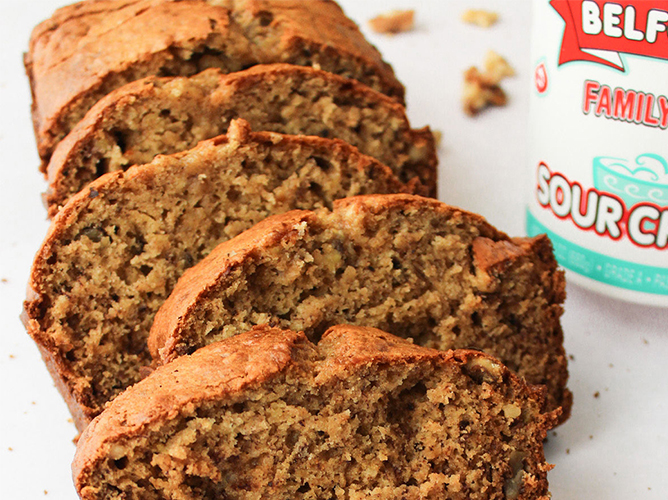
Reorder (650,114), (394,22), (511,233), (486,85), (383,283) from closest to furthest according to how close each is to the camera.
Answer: (383,283), (650,114), (511,233), (486,85), (394,22)

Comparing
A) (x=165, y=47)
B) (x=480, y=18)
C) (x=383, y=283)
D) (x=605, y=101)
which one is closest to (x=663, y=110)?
(x=605, y=101)

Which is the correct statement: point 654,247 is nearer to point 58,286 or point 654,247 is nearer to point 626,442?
point 626,442

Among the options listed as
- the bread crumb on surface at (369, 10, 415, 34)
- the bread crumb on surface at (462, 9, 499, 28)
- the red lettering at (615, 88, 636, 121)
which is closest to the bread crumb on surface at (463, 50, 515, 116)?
the bread crumb on surface at (462, 9, 499, 28)

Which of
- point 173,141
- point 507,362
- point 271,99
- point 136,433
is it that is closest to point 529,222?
point 507,362

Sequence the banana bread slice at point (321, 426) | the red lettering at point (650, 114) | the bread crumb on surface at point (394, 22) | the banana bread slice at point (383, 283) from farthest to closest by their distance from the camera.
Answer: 1. the bread crumb on surface at point (394, 22)
2. the red lettering at point (650, 114)
3. the banana bread slice at point (383, 283)
4. the banana bread slice at point (321, 426)

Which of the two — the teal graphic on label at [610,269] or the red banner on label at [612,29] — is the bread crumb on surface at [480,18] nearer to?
the teal graphic on label at [610,269]

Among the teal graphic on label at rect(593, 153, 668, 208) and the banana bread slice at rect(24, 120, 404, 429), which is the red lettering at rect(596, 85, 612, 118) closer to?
the teal graphic on label at rect(593, 153, 668, 208)

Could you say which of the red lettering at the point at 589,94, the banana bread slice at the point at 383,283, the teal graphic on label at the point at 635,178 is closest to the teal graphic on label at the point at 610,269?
the teal graphic on label at the point at 635,178

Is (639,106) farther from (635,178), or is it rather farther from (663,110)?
(635,178)
